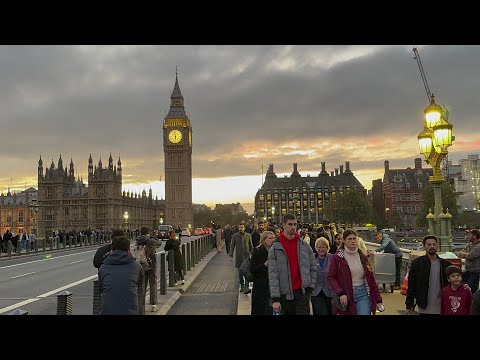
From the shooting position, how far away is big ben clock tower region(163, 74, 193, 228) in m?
162

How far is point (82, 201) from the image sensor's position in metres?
143

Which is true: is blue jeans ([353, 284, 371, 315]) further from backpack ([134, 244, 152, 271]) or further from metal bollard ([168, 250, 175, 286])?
metal bollard ([168, 250, 175, 286])

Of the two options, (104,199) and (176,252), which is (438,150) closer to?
Answer: (176,252)

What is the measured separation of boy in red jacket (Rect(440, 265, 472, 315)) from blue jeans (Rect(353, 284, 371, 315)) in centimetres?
97

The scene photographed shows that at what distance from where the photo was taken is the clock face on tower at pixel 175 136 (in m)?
170

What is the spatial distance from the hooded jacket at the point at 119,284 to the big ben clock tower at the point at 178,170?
152 metres

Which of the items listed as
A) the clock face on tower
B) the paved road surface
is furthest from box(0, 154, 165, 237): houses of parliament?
the paved road surface

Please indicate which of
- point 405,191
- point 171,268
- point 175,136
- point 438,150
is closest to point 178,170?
point 175,136

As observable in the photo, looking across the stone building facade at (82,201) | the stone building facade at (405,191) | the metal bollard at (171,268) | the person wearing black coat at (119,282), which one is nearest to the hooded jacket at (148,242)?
the person wearing black coat at (119,282)

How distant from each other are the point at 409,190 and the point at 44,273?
11885cm

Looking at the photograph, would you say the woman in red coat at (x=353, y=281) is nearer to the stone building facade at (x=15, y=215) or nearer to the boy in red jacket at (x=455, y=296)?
the boy in red jacket at (x=455, y=296)

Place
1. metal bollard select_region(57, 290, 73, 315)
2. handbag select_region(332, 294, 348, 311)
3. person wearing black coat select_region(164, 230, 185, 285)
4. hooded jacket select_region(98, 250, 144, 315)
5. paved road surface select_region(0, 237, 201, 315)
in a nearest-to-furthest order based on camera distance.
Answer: hooded jacket select_region(98, 250, 144, 315) < handbag select_region(332, 294, 348, 311) < metal bollard select_region(57, 290, 73, 315) < paved road surface select_region(0, 237, 201, 315) < person wearing black coat select_region(164, 230, 185, 285)
